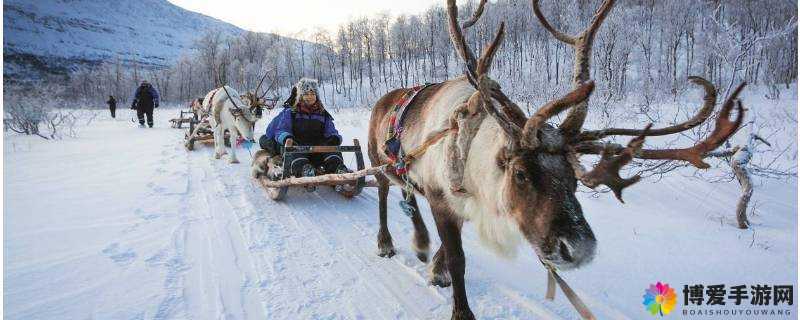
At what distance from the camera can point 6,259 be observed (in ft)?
Result: 9.46

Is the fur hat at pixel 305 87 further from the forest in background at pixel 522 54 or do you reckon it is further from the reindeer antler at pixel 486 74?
the forest in background at pixel 522 54

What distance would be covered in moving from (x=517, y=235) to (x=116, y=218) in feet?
13.1

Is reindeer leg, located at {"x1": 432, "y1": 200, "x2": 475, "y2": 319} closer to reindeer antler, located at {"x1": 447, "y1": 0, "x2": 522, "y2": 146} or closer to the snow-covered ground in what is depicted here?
the snow-covered ground

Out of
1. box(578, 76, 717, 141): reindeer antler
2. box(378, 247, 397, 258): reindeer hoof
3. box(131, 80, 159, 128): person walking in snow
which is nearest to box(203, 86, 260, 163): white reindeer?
box(378, 247, 397, 258): reindeer hoof

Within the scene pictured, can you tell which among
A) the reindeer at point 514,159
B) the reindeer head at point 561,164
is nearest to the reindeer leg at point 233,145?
the reindeer at point 514,159

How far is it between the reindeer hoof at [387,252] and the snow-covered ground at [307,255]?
0.07m

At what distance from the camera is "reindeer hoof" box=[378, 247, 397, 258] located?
354 centimetres

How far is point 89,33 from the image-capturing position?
5581 inches

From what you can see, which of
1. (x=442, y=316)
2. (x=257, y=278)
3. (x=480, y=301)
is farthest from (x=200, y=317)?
(x=480, y=301)

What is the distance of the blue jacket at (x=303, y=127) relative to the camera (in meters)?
5.22

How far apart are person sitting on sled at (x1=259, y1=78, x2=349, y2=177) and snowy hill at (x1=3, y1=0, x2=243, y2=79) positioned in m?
104

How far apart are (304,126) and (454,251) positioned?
3.41m

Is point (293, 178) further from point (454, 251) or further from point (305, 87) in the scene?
point (454, 251)

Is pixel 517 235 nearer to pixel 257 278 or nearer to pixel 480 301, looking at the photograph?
pixel 480 301
